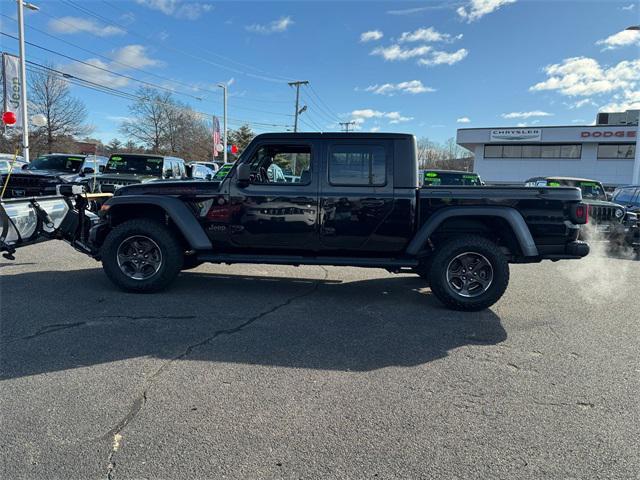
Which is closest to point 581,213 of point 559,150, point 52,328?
point 52,328

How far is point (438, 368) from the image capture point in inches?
142

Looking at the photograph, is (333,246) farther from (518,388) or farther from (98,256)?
(98,256)

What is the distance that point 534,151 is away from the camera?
3734 centimetres

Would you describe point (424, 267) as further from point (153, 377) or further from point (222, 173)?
point (222, 173)

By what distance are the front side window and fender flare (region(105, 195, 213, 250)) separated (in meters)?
0.90

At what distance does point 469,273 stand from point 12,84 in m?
24.1

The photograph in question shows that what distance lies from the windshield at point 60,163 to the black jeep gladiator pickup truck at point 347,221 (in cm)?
1054

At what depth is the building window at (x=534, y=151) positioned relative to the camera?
35969 millimetres

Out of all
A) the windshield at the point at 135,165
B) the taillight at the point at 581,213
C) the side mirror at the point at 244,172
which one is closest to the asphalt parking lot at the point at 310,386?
the taillight at the point at 581,213

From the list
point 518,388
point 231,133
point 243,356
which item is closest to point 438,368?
point 518,388

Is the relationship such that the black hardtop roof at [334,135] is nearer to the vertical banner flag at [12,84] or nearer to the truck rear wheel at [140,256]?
the truck rear wheel at [140,256]

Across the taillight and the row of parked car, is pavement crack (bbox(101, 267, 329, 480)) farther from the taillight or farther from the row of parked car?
the row of parked car

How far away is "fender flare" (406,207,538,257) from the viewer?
4.96 m

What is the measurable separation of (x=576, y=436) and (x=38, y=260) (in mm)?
7841
